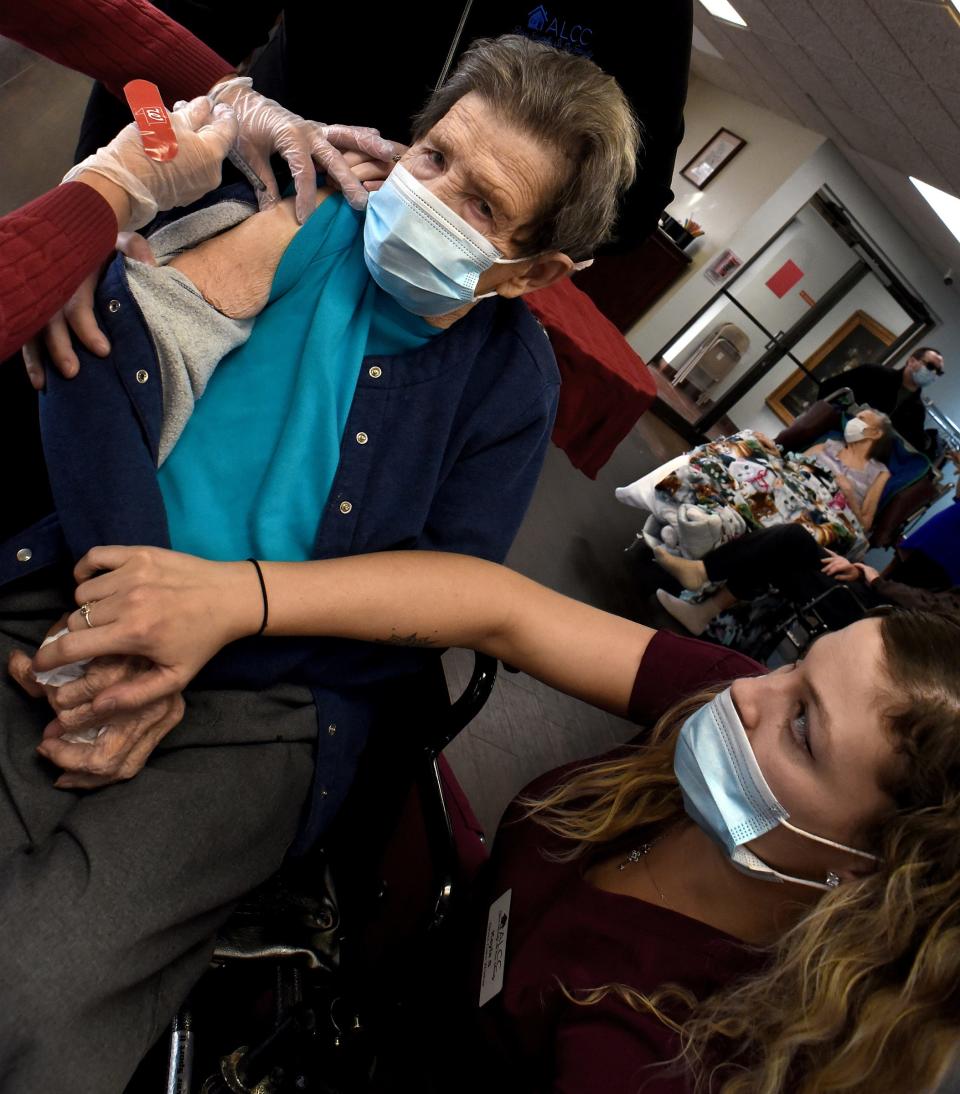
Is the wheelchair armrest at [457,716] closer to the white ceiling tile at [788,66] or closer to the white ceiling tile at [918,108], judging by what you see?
the white ceiling tile at [918,108]

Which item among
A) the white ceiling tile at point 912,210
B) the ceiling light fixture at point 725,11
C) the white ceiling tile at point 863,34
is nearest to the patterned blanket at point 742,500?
the white ceiling tile at point 863,34

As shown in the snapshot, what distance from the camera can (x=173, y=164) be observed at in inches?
41.2

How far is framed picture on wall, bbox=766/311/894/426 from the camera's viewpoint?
723cm

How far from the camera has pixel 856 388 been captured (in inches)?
198

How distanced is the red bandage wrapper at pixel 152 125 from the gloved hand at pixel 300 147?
132 mm

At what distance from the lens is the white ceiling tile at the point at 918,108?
408cm

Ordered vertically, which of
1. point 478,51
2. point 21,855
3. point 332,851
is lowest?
point 332,851

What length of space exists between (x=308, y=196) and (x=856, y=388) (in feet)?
16.0

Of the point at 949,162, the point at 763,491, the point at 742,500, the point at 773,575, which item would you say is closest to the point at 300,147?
the point at 773,575

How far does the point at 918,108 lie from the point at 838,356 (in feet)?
10.5

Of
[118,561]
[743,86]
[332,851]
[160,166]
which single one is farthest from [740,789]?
[743,86]

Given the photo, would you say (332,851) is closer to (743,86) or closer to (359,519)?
(359,519)

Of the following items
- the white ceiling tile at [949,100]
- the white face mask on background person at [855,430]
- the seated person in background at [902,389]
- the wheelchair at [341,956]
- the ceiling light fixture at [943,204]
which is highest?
the ceiling light fixture at [943,204]

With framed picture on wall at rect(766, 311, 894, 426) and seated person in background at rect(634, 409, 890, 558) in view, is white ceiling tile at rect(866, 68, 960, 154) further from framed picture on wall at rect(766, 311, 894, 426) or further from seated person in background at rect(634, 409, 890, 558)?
framed picture on wall at rect(766, 311, 894, 426)
